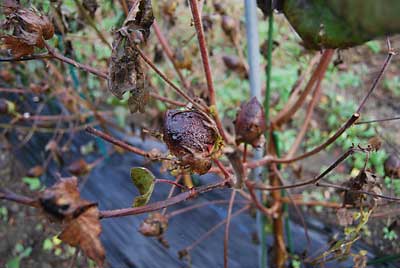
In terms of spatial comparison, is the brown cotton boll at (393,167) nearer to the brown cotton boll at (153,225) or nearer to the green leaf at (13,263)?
the brown cotton boll at (153,225)

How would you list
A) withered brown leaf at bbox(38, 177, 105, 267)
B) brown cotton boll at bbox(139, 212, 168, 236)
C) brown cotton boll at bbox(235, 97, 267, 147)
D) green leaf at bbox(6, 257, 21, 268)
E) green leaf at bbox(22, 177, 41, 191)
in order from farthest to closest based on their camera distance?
green leaf at bbox(22, 177, 41, 191) → green leaf at bbox(6, 257, 21, 268) → brown cotton boll at bbox(139, 212, 168, 236) → brown cotton boll at bbox(235, 97, 267, 147) → withered brown leaf at bbox(38, 177, 105, 267)

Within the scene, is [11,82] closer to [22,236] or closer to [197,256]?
[22,236]

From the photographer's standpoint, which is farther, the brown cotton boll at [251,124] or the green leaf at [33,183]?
the green leaf at [33,183]

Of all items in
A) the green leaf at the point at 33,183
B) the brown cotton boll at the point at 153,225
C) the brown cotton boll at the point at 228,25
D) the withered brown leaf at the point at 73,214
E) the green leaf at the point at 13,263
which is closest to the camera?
the withered brown leaf at the point at 73,214

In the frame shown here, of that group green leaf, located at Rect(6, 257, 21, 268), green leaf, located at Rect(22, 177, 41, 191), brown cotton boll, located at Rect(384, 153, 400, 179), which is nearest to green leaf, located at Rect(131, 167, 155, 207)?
brown cotton boll, located at Rect(384, 153, 400, 179)

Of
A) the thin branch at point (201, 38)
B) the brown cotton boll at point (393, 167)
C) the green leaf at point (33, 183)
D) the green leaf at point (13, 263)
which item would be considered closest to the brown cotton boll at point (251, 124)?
the thin branch at point (201, 38)

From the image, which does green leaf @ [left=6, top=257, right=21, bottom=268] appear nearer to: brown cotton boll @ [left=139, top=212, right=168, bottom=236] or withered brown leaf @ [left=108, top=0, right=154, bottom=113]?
brown cotton boll @ [left=139, top=212, right=168, bottom=236]
